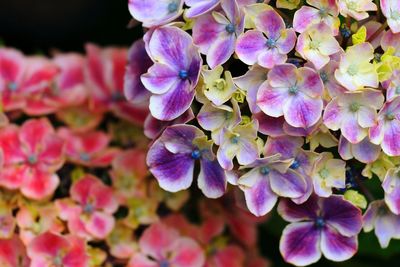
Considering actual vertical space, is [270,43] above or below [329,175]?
above

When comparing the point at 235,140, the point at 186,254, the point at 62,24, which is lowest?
the point at 62,24

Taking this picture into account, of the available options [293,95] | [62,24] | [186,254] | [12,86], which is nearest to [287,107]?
[293,95]

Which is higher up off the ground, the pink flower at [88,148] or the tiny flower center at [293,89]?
the tiny flower center at [293,89]

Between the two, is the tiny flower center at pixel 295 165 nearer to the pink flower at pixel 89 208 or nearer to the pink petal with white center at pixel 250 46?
the pink petal with white center at pixel 250 46

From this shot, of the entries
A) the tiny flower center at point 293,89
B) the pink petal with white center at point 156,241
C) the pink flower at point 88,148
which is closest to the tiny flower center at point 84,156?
the pink flower at point 88,148

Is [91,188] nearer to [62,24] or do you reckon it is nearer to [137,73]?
[137,73]

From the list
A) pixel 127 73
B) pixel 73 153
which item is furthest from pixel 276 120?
pixel 73 153

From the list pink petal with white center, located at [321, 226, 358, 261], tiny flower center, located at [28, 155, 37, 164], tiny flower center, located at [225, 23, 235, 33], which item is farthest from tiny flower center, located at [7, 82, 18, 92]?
pink petal with white center, located at [321, 226, 358, 261]
